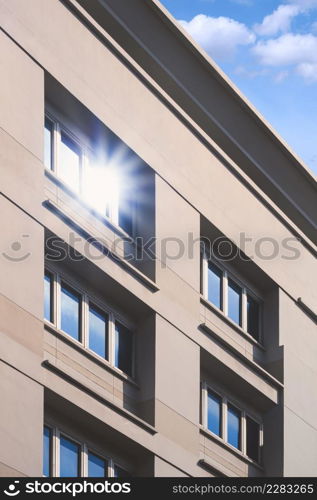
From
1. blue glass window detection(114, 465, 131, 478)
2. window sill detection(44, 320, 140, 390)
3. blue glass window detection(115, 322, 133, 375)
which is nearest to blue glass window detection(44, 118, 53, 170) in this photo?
Answer: window sill detection(44, 320, 140, 390)

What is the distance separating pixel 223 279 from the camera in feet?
127

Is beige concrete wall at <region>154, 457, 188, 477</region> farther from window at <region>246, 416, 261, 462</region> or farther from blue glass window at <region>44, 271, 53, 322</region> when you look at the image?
window at <region>246, 416, 261, 462</region>

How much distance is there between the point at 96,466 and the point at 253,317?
9.60m

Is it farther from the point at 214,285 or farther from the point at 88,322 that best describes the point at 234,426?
the point at 88,322

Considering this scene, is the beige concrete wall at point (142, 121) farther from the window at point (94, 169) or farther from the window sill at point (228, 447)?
the window sill at point (228, 447)

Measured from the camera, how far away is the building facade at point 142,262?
30219 millimetres

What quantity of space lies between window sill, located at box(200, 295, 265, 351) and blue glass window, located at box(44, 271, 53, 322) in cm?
568

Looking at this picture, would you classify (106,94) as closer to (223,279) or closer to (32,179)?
(32,179)

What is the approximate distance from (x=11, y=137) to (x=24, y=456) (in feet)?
21.9

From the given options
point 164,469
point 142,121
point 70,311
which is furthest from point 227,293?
point 70,311

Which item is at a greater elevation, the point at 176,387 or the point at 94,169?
the point at 94,169

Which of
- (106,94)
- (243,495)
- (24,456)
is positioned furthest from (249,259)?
(24,456)

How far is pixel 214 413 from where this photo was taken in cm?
3669

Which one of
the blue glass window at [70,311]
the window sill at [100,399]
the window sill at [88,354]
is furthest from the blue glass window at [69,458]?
the blue glass window at [70,311]
